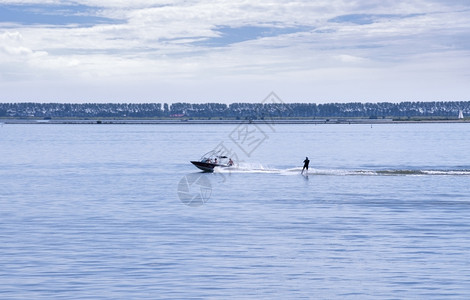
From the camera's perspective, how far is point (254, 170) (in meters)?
94.9

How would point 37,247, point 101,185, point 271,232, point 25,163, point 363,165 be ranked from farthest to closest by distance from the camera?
1. point 25,163
2. point 363,165
3. point 101,185
4. point 271,232
5. point 37,247

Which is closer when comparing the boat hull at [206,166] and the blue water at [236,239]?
the blue water at [236,239]

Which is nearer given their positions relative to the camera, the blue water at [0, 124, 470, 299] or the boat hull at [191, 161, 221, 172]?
the blue water at [0, 124, 470, 299]

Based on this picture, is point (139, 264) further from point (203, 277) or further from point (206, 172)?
point (206, 172)

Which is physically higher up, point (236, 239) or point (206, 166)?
point (236, 239)

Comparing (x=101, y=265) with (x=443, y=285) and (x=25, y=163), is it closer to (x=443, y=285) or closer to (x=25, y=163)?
(x=443, y=285)

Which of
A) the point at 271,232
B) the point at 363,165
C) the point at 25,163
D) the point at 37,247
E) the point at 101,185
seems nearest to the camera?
the point at 37,247

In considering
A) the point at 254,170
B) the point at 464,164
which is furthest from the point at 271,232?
the point at 464,164

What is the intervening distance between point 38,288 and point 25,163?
89227 millimetres

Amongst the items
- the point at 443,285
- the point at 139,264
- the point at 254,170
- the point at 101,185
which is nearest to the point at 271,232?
the point at 139,264

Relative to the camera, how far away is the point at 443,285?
31.2 meters

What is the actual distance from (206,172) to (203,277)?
63.3 meters

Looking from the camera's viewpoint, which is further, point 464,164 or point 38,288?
point 464,164

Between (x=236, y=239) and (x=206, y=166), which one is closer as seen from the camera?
(x=236, y=239)
